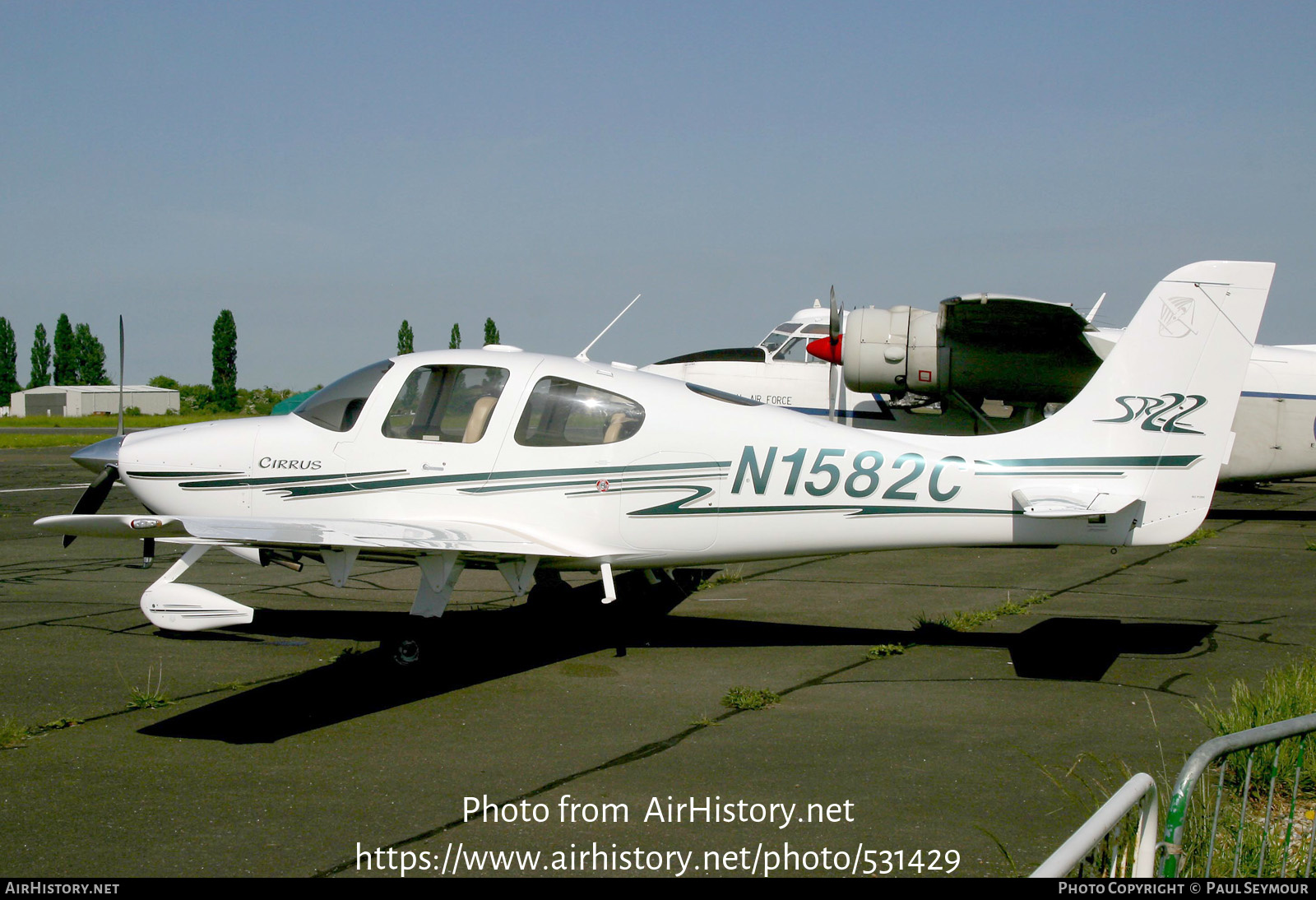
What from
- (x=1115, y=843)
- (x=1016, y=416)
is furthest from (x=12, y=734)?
(x=1016, y=416)

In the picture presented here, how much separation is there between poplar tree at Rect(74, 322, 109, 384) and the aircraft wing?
11688 cm

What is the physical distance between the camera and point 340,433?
8148 millimetres

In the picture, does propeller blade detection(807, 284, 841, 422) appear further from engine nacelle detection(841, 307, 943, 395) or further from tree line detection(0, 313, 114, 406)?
tree line detection(0, 313, 114, 406)

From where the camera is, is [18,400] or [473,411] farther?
[18,400]

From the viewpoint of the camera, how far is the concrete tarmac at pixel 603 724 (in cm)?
452

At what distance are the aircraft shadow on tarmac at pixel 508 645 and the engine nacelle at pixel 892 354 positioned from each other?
7131mm

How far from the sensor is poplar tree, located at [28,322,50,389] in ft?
371

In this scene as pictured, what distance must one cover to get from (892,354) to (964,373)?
3.61ft

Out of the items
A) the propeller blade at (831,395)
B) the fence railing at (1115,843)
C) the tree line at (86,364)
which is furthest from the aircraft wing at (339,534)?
the tree line at (86,364)

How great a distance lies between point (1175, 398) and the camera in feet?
24.9

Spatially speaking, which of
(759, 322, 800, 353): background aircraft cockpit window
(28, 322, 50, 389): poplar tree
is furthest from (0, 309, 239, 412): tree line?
(759, 322, 800, 353): background aircraft cockpit window
